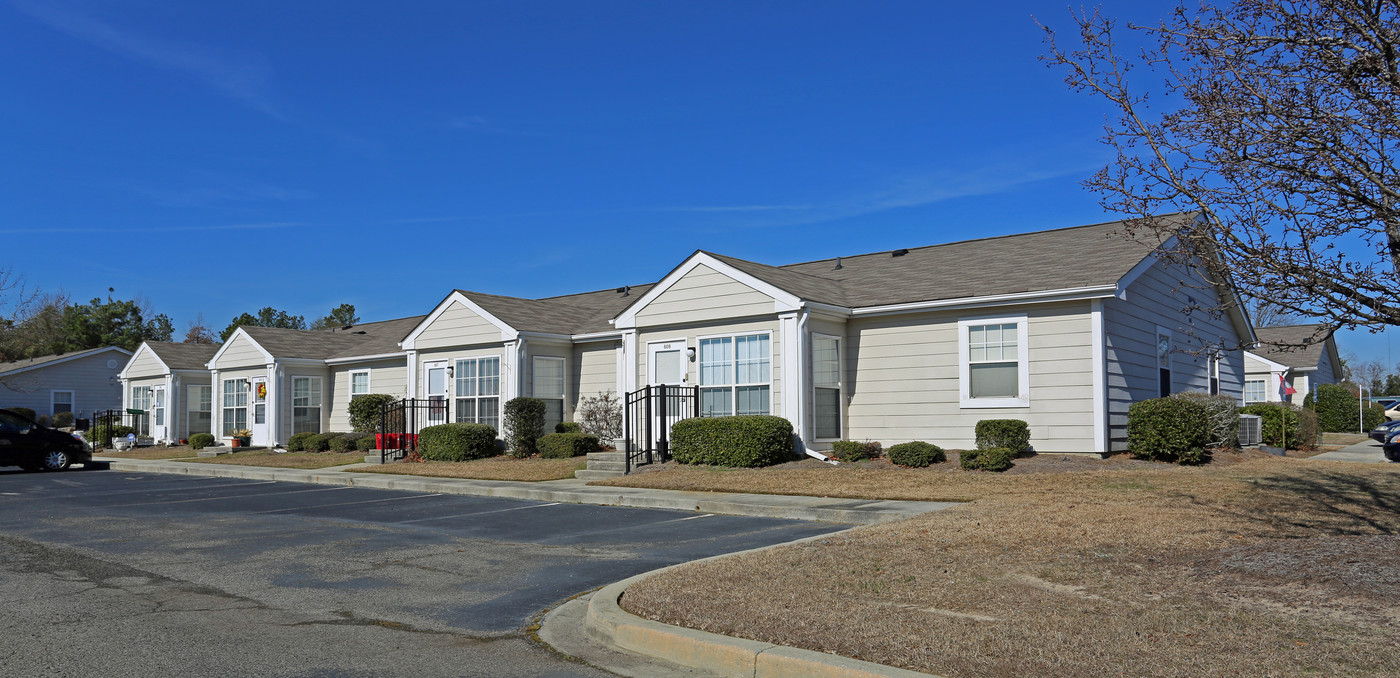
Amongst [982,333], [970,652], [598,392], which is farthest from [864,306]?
[970,652]

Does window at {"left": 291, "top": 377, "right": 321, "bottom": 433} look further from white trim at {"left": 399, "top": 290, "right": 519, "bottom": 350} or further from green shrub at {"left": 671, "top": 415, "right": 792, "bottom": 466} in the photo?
green shrub at {"left": 671, "top": 415, "right": 792, "bottom": 466}

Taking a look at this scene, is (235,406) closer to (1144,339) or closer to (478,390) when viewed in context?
(478,390)

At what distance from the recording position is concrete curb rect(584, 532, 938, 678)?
5059mm

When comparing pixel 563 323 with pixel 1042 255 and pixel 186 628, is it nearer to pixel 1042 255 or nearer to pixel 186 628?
pixel 1042 255

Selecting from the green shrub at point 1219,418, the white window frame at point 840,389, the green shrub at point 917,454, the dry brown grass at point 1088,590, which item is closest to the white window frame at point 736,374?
the white window frame at point 840,389

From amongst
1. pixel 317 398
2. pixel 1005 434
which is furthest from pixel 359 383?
pixel 1005 434

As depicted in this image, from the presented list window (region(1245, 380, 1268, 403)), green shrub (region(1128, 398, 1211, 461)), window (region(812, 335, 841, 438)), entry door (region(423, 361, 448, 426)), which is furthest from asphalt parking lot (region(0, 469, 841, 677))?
window (region(1245, 380, 1268, 403))

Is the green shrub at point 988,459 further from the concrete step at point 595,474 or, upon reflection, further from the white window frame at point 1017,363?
the concrete step at point 595,474

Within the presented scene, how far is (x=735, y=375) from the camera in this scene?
19.3 metres

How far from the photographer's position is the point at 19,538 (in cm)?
1120

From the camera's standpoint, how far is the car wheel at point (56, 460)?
24672mm

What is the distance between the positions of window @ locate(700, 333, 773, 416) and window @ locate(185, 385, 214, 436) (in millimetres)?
25013

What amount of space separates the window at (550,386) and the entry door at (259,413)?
1232 cm

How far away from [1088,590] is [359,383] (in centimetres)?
2754
